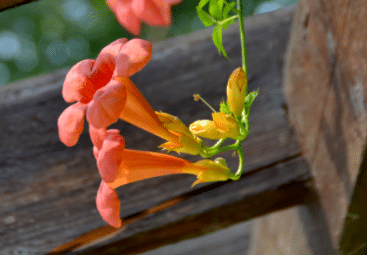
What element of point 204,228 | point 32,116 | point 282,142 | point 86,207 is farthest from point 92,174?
point 282,142

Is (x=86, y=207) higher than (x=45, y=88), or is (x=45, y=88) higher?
(x=45, y=88)

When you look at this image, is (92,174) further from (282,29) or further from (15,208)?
(282,29)

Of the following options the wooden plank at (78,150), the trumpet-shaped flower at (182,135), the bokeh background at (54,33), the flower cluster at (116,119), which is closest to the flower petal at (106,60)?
the flower cluster at (116,119)

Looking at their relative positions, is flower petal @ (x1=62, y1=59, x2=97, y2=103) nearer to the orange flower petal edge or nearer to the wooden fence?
the orange flower petal edge

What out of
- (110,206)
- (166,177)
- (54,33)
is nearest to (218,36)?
(110,206)

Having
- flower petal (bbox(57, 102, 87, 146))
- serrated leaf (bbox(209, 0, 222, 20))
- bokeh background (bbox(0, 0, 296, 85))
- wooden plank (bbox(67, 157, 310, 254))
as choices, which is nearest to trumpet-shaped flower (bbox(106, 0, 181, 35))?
serrated leaf (bbox(209, 0, 222, 20))
